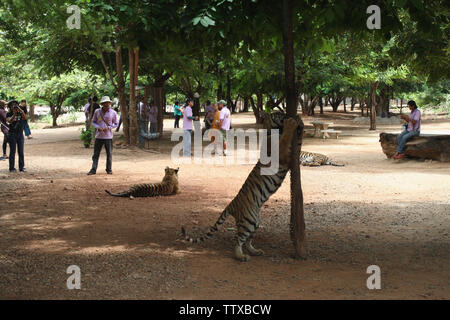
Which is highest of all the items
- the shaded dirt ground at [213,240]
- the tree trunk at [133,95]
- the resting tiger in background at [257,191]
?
the tree trunk at [133,95]

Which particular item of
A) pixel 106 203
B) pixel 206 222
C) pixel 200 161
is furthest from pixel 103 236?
pixel 200 161

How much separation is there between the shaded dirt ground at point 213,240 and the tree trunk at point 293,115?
0.31 metres

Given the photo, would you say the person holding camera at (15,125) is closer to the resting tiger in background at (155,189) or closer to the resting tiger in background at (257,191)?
the resting tiger in background at (155,189)

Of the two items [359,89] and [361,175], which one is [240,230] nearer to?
[361,175]

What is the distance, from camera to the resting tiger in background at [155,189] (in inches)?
399

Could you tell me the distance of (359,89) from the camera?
40.5 m

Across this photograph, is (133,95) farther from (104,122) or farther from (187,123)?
(104,122)

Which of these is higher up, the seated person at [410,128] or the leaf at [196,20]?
the leaf at [196,20]

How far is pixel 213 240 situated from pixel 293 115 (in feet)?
7.33

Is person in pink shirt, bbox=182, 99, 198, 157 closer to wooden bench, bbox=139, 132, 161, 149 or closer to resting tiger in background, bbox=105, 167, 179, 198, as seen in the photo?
wooden bench, bbox=139, 132, 161, 149

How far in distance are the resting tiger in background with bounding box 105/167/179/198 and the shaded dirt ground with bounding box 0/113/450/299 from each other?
28 cm

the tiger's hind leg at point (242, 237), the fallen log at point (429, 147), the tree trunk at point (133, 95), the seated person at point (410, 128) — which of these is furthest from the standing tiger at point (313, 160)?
the tiger's hind leg at point (242, 237)

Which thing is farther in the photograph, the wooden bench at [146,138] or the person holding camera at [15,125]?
the wooden bench at [146,138]

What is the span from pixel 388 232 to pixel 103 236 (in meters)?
4.34
